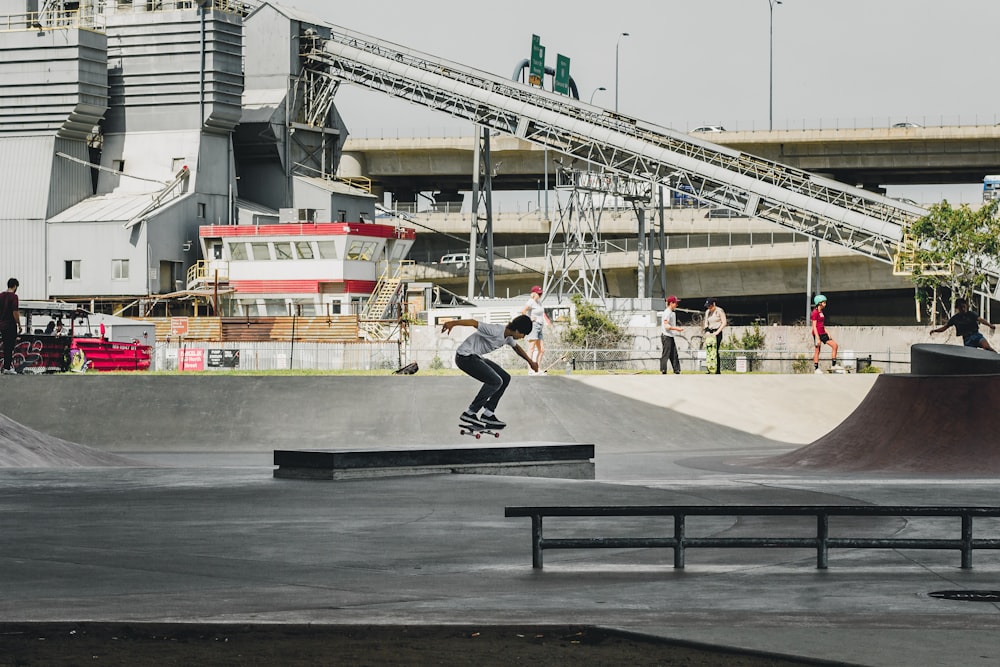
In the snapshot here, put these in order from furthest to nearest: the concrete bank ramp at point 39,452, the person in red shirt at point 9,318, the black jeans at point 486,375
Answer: the person in red shirt at point 9,318
the black jeans at point 486,375
the concrete bank ramp at point 39,452

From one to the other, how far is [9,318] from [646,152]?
38.2m

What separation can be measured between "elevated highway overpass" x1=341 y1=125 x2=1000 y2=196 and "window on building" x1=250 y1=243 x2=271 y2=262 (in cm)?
1424

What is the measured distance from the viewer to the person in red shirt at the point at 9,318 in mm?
24906

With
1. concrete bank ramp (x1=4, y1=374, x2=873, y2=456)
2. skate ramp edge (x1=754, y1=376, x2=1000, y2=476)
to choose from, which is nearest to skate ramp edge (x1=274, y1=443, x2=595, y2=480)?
skate ramp edge (x1=754, y1=376, x2=1000, y2=476)

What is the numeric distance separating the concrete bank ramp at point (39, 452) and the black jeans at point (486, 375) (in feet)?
16.4

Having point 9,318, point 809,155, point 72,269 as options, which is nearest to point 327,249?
point 72,269

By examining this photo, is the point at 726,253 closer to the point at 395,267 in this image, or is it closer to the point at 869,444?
the point at 395,267

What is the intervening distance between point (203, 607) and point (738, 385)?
2025cm

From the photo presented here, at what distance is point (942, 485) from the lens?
1467 cm

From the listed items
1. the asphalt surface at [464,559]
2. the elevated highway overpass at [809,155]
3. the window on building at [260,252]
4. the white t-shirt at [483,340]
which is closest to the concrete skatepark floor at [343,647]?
the asphalt surface at [464,559]

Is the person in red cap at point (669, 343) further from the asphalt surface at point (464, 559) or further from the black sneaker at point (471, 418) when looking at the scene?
the black sneaker at point (471, 418)

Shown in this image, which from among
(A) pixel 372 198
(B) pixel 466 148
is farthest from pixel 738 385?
(B) pixel 466 148

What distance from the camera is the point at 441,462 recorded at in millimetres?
15562

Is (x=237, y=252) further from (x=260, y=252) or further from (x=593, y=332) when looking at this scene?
(x=593, y=332)
